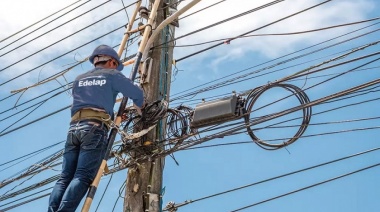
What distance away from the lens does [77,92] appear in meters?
6.20

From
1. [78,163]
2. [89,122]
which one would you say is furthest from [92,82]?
[78,163]

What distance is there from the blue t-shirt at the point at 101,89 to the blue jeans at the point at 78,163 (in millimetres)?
223

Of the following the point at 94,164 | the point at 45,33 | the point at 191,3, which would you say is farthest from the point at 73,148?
the point at 45,33

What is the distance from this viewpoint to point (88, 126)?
19.5 ft

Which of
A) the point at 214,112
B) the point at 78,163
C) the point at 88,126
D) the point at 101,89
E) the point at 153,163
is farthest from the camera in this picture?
the point at 153,163

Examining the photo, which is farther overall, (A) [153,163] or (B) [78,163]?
(A) [153,163]

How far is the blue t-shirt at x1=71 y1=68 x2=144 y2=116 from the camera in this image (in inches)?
238

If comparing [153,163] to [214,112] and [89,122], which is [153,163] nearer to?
[214,112]

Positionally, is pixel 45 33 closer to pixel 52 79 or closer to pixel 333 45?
pixel 52 79

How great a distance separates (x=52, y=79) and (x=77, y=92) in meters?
2.89

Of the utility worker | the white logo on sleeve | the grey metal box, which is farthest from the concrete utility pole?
the white logo on sleeve

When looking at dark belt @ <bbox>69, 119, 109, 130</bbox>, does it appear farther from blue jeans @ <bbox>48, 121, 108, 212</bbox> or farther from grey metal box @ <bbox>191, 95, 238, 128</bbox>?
grey metal box @ <bbox>191, 95, 238, 128</bbox>

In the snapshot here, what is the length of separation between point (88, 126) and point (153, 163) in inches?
58.9

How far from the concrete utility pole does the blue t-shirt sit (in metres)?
1.19
